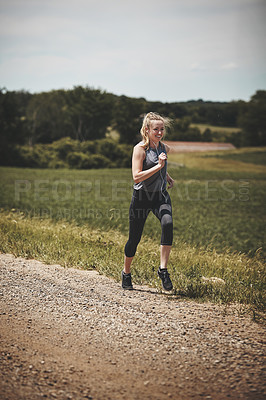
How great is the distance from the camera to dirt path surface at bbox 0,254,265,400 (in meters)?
2.44

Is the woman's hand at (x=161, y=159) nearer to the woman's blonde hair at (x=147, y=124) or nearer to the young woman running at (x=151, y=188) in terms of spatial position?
the young woman running at (x=151, y=188)

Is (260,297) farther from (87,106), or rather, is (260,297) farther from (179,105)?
(87,106)

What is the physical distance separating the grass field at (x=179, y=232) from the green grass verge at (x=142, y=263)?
0.01 metres

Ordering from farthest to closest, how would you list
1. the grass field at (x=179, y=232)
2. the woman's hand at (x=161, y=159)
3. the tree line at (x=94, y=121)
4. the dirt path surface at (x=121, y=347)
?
the tree line at (x=94, y=121) → the grass field at (x=179, y=232) → the woman's hand at (x=161, y=159) → the dirt path surface at (x=121, y=347)

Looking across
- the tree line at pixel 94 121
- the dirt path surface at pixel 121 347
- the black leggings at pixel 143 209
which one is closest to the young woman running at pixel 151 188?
the black leggings at pixel 143 209

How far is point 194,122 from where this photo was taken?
44531 mm

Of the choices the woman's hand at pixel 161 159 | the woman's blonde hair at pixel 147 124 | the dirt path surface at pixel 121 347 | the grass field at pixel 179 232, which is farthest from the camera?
the grass field at pixel 179 232

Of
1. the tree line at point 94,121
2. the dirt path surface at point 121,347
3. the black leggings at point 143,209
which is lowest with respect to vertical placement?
the dirt path surface at point 121,347

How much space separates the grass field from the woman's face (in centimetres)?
180

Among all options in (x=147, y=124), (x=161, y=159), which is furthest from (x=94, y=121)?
(x=161, y=159)

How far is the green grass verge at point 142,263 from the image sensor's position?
13.9 ft

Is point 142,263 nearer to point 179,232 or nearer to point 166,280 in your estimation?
point 166,280

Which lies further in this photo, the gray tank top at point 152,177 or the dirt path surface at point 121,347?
the gray tank top at point 152,177

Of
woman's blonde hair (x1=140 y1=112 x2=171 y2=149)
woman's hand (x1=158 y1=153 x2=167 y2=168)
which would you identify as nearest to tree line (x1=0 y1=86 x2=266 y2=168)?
woman's blonde hair (x1=140 y1=112 x2=171 y2=149)
